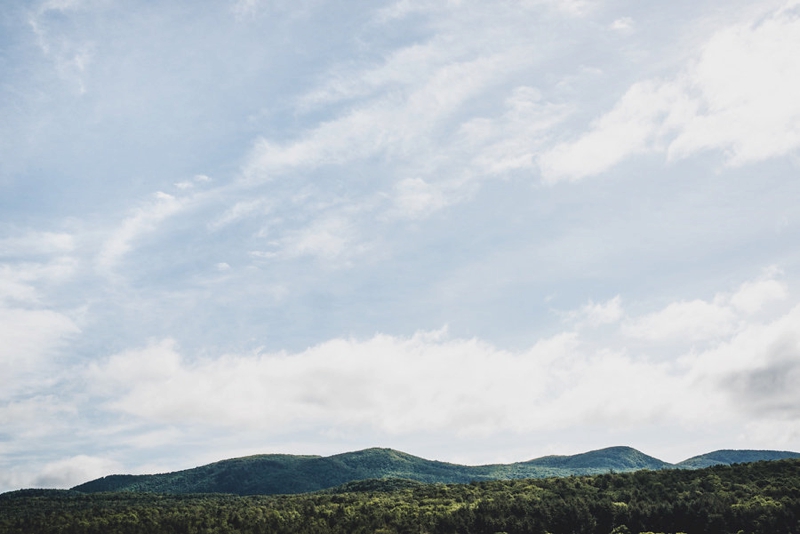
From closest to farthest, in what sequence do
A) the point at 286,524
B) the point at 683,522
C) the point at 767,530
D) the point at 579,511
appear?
the point at 767,530
the point at 683,522
the point at 579,511
the point at 286,524

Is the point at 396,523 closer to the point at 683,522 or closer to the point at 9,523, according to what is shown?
the point at 683,522

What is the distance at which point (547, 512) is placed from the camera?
309 feet

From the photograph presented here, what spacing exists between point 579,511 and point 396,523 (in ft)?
95.0

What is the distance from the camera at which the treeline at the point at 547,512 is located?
282ft

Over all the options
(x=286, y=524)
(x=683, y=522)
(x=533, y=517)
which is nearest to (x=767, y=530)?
(x=683, y=522)

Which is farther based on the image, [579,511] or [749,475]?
[749,475]

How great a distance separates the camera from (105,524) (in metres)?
102

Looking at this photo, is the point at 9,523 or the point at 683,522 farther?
the point at 9,523

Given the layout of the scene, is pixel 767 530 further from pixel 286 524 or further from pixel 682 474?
pixel 286 524

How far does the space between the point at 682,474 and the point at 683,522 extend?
31416 mm

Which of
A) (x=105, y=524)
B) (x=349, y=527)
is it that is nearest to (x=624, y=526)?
(x=349, y=527)

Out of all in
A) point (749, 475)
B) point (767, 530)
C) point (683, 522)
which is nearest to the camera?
point (767, 530)

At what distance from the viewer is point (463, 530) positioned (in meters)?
91.1

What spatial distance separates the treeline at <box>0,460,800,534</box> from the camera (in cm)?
8606
